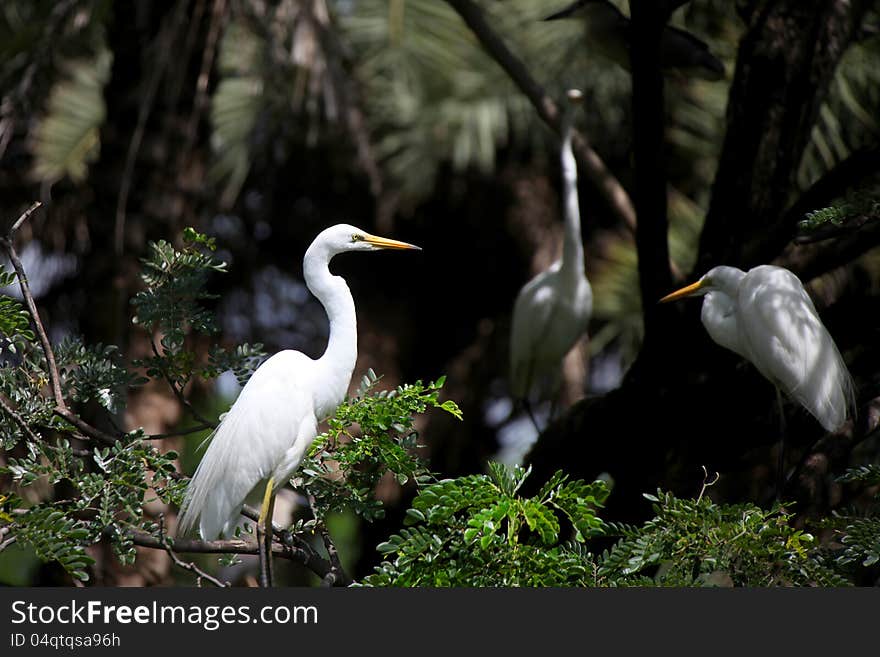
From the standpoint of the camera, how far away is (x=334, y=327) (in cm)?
273

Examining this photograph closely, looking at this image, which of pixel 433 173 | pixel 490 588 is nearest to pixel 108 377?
pixel 490 588

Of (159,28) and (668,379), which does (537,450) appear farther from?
(159,28)

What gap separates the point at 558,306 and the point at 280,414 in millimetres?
2637

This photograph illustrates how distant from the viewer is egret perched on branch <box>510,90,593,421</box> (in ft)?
15.7

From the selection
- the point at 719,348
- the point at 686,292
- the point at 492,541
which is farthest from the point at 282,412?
the point at 719,348

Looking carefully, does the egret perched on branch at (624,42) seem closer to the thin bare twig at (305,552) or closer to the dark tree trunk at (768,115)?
the dark tree trunk at (768,115)

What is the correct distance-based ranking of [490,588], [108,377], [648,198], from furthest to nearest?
[648,198]
[108,377]
[490,588]

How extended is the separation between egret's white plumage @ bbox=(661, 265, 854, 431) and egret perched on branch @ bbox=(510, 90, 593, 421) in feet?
5.10

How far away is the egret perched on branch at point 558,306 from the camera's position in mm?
4793

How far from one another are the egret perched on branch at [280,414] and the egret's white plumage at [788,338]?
110 centimetres

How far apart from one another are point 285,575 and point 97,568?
251 centimetres

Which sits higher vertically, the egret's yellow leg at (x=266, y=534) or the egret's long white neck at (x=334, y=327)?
the egret's long white neck at (x=334, y=327)

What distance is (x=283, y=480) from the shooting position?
8.98 ft

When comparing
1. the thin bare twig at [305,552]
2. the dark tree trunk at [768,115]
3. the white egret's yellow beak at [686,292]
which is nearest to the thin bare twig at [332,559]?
the thin bare twig at [305,552]
